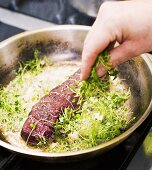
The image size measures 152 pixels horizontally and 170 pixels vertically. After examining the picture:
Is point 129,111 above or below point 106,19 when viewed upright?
below

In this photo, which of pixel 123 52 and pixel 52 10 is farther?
pixel 52 10

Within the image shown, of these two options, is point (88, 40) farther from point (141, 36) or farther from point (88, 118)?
point (88, 118)

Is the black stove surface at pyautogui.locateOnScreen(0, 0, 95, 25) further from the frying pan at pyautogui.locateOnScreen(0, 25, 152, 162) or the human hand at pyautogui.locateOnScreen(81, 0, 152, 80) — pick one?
the human hand at pyautogui.locateOnScreen(81, 0, 152, 80)

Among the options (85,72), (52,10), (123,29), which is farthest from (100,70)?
(52,10)

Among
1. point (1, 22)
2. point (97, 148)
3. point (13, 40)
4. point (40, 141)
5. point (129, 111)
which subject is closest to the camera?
point (97, 148)

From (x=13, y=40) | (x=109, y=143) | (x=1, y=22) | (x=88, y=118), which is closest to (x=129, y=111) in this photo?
(x=88, y=118)

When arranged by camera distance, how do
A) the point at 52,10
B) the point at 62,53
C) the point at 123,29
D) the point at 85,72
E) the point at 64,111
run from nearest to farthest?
the point at 123,29 → the point at 85,72 → the point at 64,111 → the point at 62,53 → the point at 52,10

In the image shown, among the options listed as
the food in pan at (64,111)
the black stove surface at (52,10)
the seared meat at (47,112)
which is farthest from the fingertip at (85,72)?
the black stove surface at (52,10)

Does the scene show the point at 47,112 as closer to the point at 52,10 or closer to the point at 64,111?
the point at 64,111
